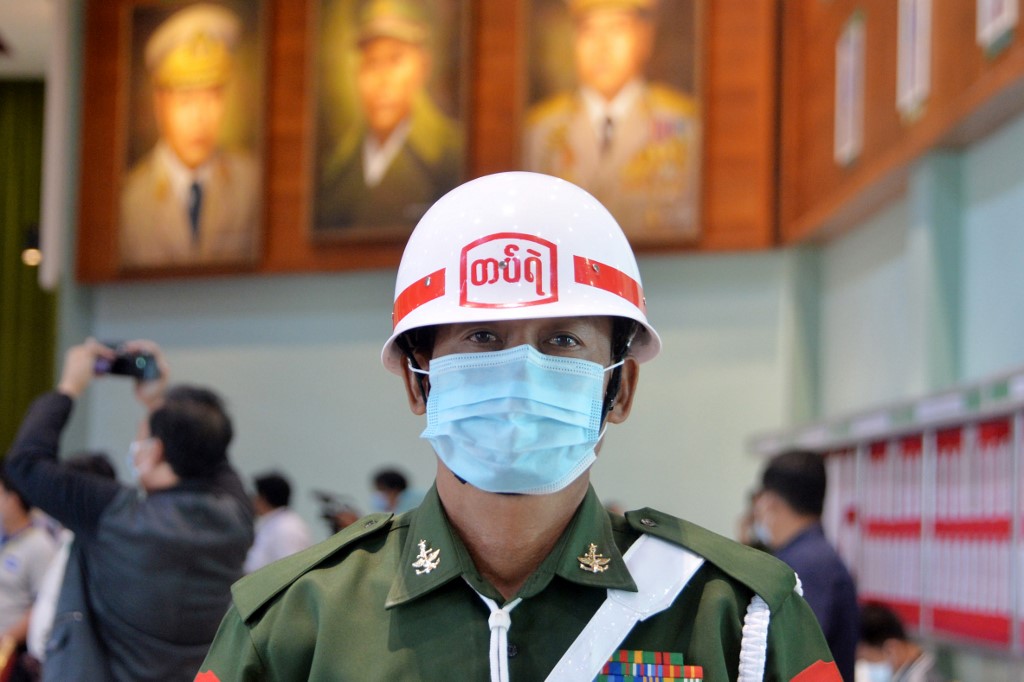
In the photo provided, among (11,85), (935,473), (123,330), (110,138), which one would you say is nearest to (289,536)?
(935,473)

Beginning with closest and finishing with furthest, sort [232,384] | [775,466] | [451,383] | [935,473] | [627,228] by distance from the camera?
[451,383], [775,466], [935,473], [627,228], [232,384]

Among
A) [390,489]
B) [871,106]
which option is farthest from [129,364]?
[871,106]

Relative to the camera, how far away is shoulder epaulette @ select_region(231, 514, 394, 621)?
1832 mm

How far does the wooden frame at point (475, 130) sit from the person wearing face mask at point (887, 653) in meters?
5.12

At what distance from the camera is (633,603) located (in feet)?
5.94

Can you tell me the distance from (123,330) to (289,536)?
18.5ft

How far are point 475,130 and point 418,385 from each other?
9.75m

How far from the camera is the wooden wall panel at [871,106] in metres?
6.97

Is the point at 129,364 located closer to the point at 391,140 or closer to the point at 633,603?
the point at 633,603

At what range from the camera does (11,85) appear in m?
14.1

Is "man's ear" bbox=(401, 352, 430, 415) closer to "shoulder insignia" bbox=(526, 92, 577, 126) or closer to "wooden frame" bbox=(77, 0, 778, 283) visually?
"wooden frame" bbox=(77, 0, 778, 283)

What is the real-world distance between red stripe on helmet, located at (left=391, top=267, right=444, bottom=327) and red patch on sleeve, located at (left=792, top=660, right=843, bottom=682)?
748 millimetres

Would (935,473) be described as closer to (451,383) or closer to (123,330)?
(451,383)

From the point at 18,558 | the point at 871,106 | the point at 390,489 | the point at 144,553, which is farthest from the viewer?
the point at 390,489
